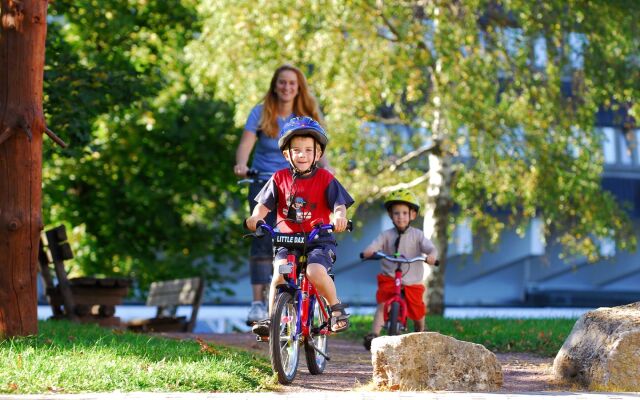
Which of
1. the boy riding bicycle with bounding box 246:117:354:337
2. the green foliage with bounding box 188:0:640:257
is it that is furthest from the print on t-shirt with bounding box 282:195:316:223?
the green foliage with bounding box 188:0:640:257

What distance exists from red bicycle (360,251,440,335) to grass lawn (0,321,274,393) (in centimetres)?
191

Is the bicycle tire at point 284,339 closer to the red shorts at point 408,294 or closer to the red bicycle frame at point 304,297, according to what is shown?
the red bicycle frame at point 304,297

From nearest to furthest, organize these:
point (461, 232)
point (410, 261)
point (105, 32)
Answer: point (410, 261)
point (105, 32)
point (461, 232)

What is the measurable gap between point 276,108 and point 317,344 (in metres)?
2.92

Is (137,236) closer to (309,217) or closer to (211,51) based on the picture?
(211,51)


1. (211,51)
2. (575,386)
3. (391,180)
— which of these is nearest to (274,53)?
(211,51)

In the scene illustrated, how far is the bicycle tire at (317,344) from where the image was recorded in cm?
852

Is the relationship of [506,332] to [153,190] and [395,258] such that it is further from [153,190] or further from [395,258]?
[153,190]

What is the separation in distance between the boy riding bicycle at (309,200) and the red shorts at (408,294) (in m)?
2.82

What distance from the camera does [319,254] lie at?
8.19 meters

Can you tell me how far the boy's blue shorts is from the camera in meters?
8.16

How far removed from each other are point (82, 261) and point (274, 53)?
18.7 ft

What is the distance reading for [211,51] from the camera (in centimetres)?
2127

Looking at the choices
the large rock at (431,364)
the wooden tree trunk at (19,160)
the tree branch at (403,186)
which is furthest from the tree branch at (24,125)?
the tree branch at (403,186)
